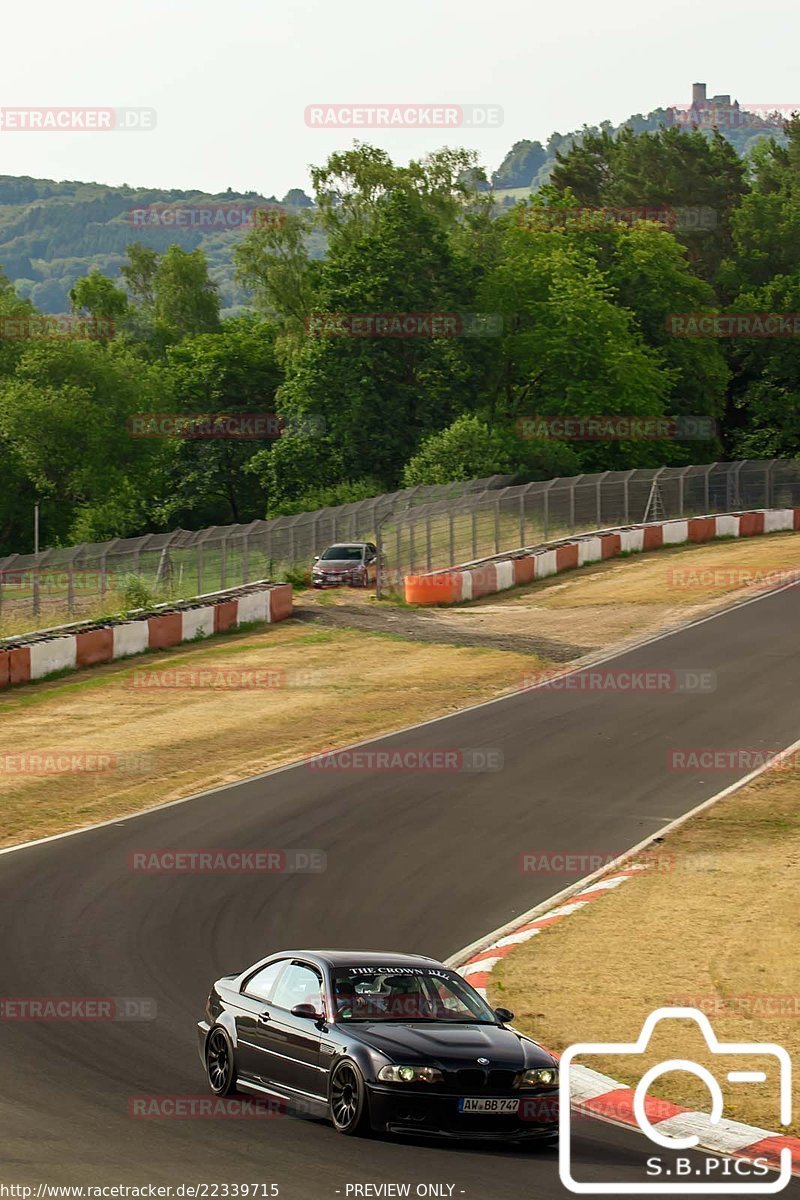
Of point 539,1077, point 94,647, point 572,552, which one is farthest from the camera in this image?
point 572,552

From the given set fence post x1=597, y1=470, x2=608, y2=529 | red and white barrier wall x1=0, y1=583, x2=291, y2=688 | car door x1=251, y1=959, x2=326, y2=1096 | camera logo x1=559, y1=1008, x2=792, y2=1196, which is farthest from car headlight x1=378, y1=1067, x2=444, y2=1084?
fence post x1=597, y1=470, x2=608, y2=529

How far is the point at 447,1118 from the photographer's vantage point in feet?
35.2

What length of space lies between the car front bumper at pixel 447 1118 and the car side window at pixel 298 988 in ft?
4.03

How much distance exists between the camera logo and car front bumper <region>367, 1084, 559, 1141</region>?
168 millimetres

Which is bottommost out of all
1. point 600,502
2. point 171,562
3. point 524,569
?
point 524,569

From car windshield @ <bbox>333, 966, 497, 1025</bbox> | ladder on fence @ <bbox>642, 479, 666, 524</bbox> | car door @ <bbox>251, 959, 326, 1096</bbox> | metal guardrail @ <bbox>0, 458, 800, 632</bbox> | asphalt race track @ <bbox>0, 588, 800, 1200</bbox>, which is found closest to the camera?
asphalt race track @ <bbox>0, 588, 800, 1200</bbox>

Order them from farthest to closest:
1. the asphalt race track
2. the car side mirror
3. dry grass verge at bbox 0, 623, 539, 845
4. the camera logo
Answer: dry grass verge at bbox 0, 623, 539, 845 → the car side mirror → the asphalt race track → the camera logo

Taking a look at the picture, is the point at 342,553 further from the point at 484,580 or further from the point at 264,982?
the point at 264,982

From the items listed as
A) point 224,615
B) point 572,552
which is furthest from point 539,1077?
point 572,552

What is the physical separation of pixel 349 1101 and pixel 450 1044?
2.60ft

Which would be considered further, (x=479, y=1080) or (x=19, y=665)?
(x=19, y=665)

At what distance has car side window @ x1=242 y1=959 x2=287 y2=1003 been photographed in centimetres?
1233

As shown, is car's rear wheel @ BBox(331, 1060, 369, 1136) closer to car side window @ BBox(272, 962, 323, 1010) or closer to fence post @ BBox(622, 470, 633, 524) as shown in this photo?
car side window @ BBox(272, 962, 323, 1010)

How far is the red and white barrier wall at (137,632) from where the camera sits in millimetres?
34875
